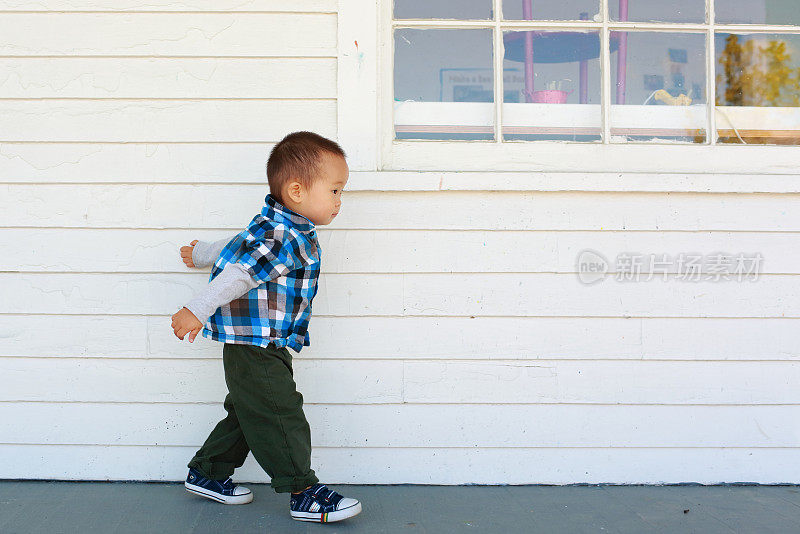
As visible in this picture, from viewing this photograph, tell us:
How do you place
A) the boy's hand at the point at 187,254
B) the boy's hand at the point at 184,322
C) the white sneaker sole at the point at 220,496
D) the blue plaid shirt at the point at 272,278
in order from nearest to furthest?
the boy's hand at the point at 184,322 < the blue plaid shirt at the point at 272,278 < the white sneaker sole at the point at 220,496 < the boy's hand at the point at 187,254

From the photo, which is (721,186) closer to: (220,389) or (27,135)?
(220,389)

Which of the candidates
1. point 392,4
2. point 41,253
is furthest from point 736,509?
point 41,253

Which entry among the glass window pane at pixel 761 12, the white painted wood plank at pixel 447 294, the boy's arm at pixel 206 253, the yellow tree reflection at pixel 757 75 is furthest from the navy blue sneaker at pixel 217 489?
the glass window pane at pixel 761 12

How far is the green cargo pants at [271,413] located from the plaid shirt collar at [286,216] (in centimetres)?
41

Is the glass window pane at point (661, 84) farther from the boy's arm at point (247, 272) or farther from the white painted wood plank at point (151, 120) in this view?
the boy's arm at point (247, 272)

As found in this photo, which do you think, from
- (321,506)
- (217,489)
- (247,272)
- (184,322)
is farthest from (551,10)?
(217,489)

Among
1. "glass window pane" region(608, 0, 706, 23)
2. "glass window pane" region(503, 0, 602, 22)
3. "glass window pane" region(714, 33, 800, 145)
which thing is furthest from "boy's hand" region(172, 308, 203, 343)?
"glass window pane" region(714, 33, 800, 145)

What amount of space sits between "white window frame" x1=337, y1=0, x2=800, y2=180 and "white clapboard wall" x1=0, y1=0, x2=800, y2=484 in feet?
0.36

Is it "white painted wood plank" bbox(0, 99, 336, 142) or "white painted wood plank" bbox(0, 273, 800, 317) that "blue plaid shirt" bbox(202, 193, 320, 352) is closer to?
"white painted wood plank" bbox(0, 273, 800, 317)

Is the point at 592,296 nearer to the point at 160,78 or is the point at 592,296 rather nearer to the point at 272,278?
the point at 272,278

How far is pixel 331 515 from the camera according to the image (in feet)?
8.00

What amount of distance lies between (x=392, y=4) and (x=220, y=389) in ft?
5.23

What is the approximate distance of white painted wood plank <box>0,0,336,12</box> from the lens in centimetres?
279

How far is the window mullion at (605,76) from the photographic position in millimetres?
2893
